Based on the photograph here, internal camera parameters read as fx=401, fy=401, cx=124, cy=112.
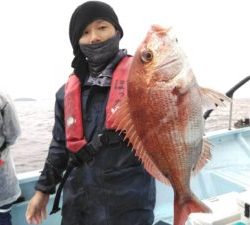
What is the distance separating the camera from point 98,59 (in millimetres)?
2639

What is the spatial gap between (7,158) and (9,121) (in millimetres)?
359

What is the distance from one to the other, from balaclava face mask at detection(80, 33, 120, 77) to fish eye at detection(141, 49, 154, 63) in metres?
0.83

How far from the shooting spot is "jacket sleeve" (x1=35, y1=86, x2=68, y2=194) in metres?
2.89

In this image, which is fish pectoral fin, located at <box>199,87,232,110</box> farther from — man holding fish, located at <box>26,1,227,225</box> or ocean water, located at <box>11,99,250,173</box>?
ocean water, located at <box>11,99,250,173</box>

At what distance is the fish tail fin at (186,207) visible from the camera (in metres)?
1.92

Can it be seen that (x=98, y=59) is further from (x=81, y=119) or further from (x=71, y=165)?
(x=71, y=165)

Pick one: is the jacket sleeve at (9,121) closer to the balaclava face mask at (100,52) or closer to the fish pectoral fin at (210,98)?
the balaclava face mask at (100,52)

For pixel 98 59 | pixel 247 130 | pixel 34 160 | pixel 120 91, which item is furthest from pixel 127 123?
pixel 34 160

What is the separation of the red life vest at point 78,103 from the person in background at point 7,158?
1273mm

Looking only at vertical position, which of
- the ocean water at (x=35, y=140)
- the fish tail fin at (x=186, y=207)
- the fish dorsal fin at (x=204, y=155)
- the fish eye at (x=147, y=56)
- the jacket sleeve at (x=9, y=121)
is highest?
the fish eye at (x=147, y=56)

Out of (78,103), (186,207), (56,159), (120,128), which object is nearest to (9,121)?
(56,159)

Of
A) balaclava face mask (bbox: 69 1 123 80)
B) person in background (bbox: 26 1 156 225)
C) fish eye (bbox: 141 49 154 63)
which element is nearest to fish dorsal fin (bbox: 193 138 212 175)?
fish eye (bbox: 141 49 154 63)

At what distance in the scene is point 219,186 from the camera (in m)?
5.62

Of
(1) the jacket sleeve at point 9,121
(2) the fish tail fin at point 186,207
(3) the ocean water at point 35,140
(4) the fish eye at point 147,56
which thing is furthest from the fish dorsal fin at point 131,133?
(3) the ocean water at point 35,140
